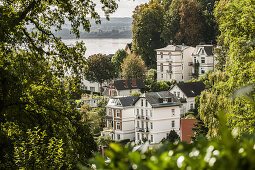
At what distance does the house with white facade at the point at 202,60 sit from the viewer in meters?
59.7

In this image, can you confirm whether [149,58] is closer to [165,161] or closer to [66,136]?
[66,136]

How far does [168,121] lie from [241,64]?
33820 mm

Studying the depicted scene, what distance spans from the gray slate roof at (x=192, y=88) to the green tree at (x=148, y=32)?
16.9m

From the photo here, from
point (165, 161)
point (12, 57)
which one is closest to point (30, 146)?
point (12, 57)

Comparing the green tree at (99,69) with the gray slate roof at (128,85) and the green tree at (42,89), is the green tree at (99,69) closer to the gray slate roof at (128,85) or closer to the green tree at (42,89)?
the gray slate roof at (128,85)

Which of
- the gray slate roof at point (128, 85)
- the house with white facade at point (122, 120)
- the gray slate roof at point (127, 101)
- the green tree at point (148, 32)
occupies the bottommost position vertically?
the house with white facade at point (122, 120)

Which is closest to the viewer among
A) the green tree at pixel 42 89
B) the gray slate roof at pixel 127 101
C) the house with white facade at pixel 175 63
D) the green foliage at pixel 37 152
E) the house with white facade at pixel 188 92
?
the green tree at pixel 42 89

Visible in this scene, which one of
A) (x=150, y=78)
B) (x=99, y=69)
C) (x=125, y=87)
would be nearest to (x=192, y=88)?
(x=125, y=87)

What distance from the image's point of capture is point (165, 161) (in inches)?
81.8

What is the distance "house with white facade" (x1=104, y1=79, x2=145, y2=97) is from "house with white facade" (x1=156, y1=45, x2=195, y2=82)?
15.6 feet

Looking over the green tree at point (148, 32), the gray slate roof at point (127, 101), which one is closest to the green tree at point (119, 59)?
the green tree at point (148, 32)

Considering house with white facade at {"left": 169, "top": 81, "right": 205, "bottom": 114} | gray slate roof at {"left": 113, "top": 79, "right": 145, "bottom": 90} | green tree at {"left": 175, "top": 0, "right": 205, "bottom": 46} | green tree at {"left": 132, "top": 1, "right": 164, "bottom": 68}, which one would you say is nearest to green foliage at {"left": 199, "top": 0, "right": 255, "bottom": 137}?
house with white facade at {"left": 169, "top": 81, "right": 205, "bottom": 114}

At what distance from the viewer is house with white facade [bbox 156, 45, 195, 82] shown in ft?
206

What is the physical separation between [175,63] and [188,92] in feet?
40.7
